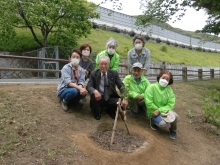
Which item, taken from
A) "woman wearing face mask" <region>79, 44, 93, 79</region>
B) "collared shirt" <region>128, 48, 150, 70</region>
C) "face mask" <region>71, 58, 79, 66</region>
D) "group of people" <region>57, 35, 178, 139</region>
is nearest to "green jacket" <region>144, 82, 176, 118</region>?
"group of people" <region>57, 35, 178, 139</region>

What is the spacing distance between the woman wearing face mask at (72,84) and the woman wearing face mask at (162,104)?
147 centimetres

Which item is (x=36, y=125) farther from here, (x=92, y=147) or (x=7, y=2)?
(x=7, y=2)

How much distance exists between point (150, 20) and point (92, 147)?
12.4m

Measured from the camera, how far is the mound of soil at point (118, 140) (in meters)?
3.90

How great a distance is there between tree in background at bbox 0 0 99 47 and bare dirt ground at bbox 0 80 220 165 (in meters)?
8.66

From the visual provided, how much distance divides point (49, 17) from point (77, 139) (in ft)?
38.1

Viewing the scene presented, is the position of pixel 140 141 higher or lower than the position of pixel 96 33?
lower

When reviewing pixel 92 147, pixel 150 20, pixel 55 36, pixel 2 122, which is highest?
pixel 150 20

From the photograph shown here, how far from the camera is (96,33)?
2327cm

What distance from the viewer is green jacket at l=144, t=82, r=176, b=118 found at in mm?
4979

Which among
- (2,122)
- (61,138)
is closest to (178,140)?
(61,138)

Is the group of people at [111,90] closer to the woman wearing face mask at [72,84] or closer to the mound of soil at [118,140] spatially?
the woman wearing face mask at [72,84]

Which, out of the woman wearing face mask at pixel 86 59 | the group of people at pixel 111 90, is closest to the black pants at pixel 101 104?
the group of people at pixel 111 90

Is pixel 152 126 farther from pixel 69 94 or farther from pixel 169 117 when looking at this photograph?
pixel 69 94
